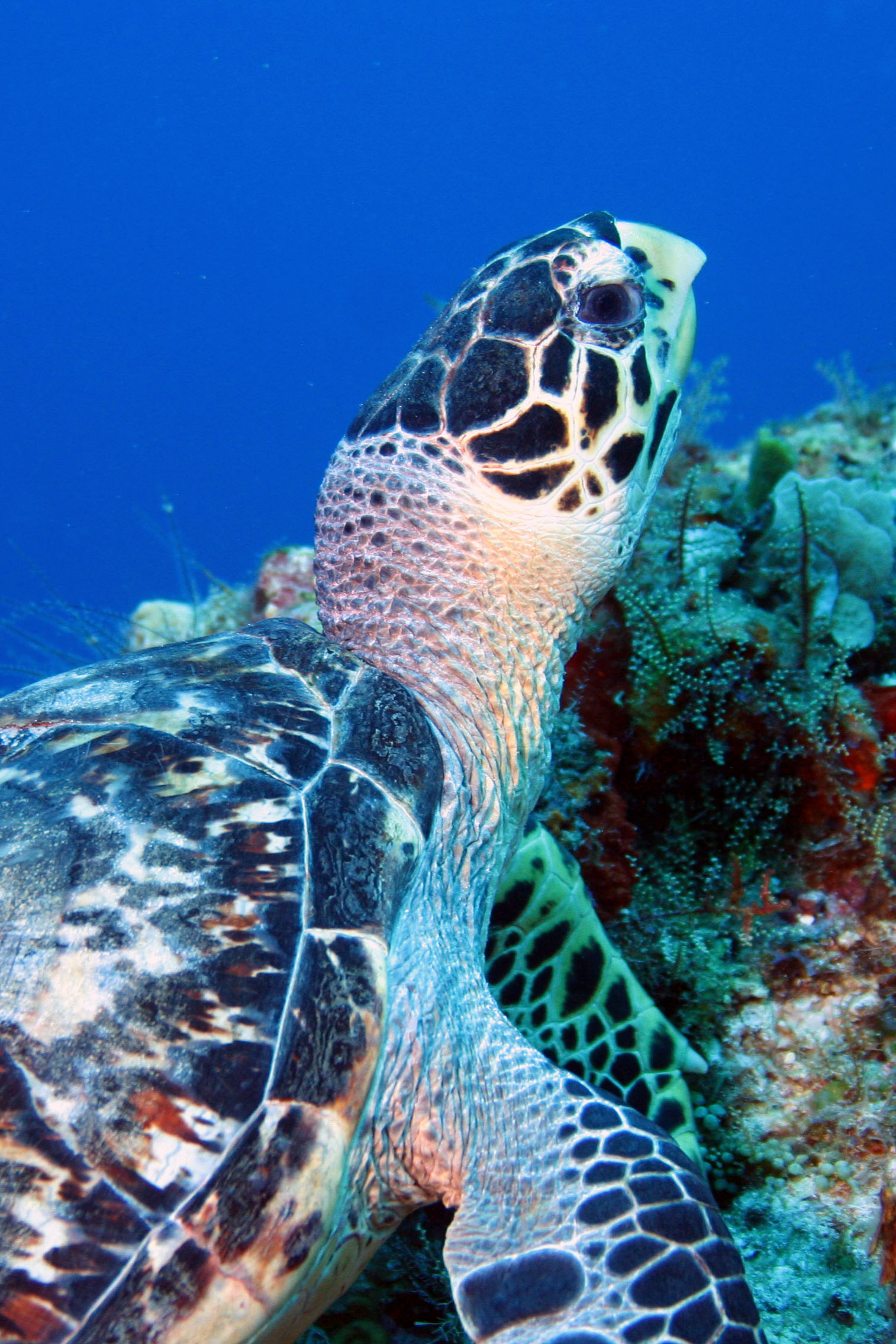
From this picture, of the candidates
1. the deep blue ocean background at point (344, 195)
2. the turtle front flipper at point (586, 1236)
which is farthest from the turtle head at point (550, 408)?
the deep blue ocean background at point (344, 195)

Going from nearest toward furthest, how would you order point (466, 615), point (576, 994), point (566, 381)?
1. point (566, 381)
2. point (466, 615)
3. point (576, 994)

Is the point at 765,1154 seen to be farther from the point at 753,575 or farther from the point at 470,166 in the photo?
the point at 470,166

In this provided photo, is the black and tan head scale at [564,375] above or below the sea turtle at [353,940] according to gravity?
above

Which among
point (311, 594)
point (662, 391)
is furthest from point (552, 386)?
point (311, 594)

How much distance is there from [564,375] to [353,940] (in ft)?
4.33

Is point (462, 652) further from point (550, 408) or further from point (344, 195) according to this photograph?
point (344, 195)

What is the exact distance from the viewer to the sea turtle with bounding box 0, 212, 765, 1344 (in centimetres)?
99

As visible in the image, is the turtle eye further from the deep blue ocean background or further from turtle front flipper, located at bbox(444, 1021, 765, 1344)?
the deep blue ocean background

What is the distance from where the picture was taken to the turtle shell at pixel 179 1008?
→ 3.17 feet

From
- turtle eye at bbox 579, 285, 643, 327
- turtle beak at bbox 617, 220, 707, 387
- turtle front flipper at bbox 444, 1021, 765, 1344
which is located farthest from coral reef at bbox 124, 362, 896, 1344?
turtle eye at bbox 579, 285, 643, 327

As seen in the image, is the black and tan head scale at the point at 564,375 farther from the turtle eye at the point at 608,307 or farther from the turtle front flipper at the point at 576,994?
the turtle front flipper at the point at 576,994

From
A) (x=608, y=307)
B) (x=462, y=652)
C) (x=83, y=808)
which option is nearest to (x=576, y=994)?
(x=462, y=652)

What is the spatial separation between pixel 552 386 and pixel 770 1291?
6.76 ft

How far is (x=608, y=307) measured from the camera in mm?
1750
